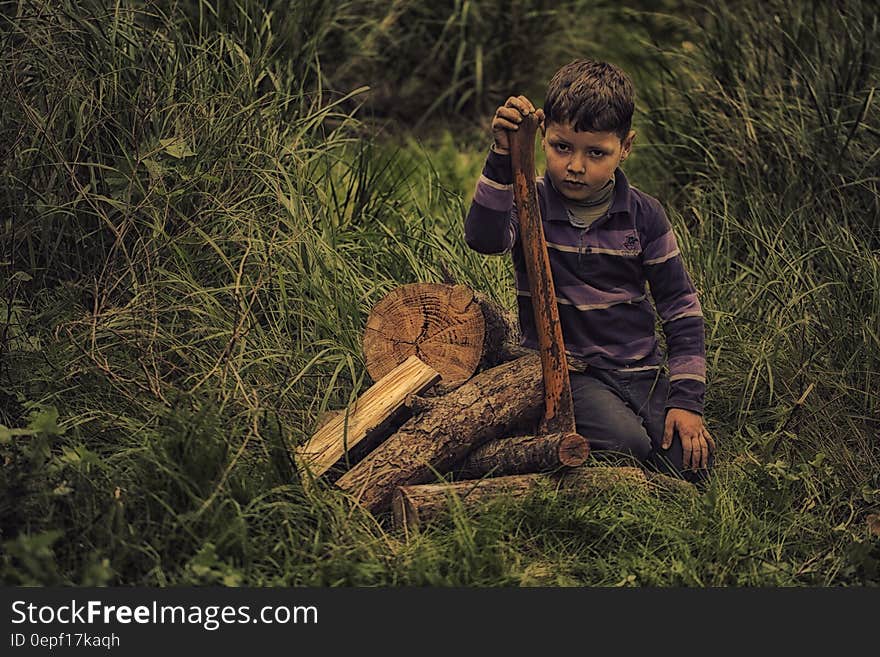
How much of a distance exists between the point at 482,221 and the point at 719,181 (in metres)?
2.04

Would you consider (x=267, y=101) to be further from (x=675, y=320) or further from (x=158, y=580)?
(x=158, y=580)

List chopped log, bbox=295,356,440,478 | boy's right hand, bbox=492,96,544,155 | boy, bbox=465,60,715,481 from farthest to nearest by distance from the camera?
boy, bbox=465,60,715,481 < chopped log, bbox=295,356,440,478 < boy's right hand, bbox=492,96,544,155

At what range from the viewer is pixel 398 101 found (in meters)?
7.55

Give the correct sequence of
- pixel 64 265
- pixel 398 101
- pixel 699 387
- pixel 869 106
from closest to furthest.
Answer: pixel 699 387, pixel 64 265, pixel 869 106, pixel 398 101

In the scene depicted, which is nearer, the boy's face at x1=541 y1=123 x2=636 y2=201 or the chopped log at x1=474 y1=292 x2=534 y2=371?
the boy's face at x1=541 y1=123 x2=636 y2=201

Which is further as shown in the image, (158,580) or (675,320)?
(675,320)

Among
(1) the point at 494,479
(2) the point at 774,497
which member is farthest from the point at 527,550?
(2) the point at 774,497

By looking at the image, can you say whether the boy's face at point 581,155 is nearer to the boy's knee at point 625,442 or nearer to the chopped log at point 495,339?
the chopped log at point 495,339

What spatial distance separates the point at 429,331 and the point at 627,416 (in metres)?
0.65

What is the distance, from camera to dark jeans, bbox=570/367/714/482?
383 cm

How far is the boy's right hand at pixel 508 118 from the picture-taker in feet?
11.3

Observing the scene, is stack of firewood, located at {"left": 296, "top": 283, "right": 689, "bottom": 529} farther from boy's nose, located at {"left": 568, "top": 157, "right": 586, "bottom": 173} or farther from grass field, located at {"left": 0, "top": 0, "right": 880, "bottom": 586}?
boy's nose, located at {"left": 568, "top": 157, "right": 586, "bottom": 173}

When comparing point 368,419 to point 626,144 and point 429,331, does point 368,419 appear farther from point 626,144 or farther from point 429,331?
point 626,144

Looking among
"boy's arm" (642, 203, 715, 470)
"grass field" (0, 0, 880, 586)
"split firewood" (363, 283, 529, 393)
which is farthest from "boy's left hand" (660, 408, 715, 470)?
"split firewood" (363, 283, 529, 393)
